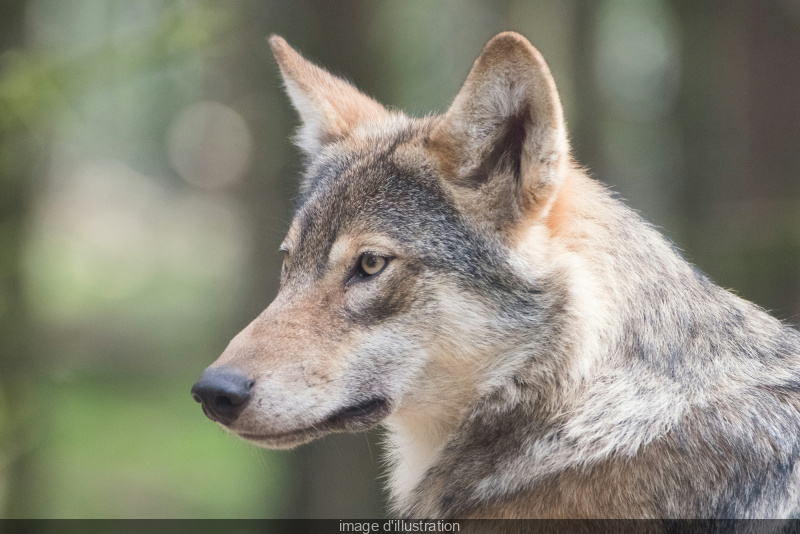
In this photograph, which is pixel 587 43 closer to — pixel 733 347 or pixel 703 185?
pixel 703 185

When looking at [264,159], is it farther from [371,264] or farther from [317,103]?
[371,264]

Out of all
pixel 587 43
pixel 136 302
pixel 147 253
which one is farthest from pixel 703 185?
pixel 147 253

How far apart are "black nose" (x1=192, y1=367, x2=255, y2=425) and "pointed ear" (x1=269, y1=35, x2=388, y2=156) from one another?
1.79 meters

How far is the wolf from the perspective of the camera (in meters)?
3.04

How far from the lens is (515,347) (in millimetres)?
3316

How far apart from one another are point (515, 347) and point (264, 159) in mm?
5310

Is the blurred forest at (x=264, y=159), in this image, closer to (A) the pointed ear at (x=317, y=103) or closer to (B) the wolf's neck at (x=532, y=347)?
(A) the pointed ear at (x=317, y=103)

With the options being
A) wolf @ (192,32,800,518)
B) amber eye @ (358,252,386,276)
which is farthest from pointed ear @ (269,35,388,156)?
amber eye @ (358,252,386,276)

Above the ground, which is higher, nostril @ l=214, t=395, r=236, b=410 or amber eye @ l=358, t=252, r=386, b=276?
amber eye @ l=358, t=252, r=386, b=276

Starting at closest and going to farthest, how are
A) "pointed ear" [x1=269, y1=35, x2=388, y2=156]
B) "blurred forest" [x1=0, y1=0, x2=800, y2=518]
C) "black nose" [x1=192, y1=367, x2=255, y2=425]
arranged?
"black nose" [x1=192, y1=367, x2=255, y2=425] < "pointed ear" [x1=269, y1=35, x2=388, y2=156] < "blurred forest" [x1=0, y1=0, x2=800, y2=518]

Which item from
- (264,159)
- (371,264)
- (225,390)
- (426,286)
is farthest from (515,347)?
(264,159)

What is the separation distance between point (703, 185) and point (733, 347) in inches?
216

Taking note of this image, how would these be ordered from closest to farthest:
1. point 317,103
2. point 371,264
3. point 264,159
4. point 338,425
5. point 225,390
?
point 225,390, point 338,425, point 371,264, point 317,103, point 264,159

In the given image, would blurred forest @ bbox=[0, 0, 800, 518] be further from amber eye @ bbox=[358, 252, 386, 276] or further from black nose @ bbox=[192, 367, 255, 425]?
black nose @ bbox=[192, 367, 255, 425]
